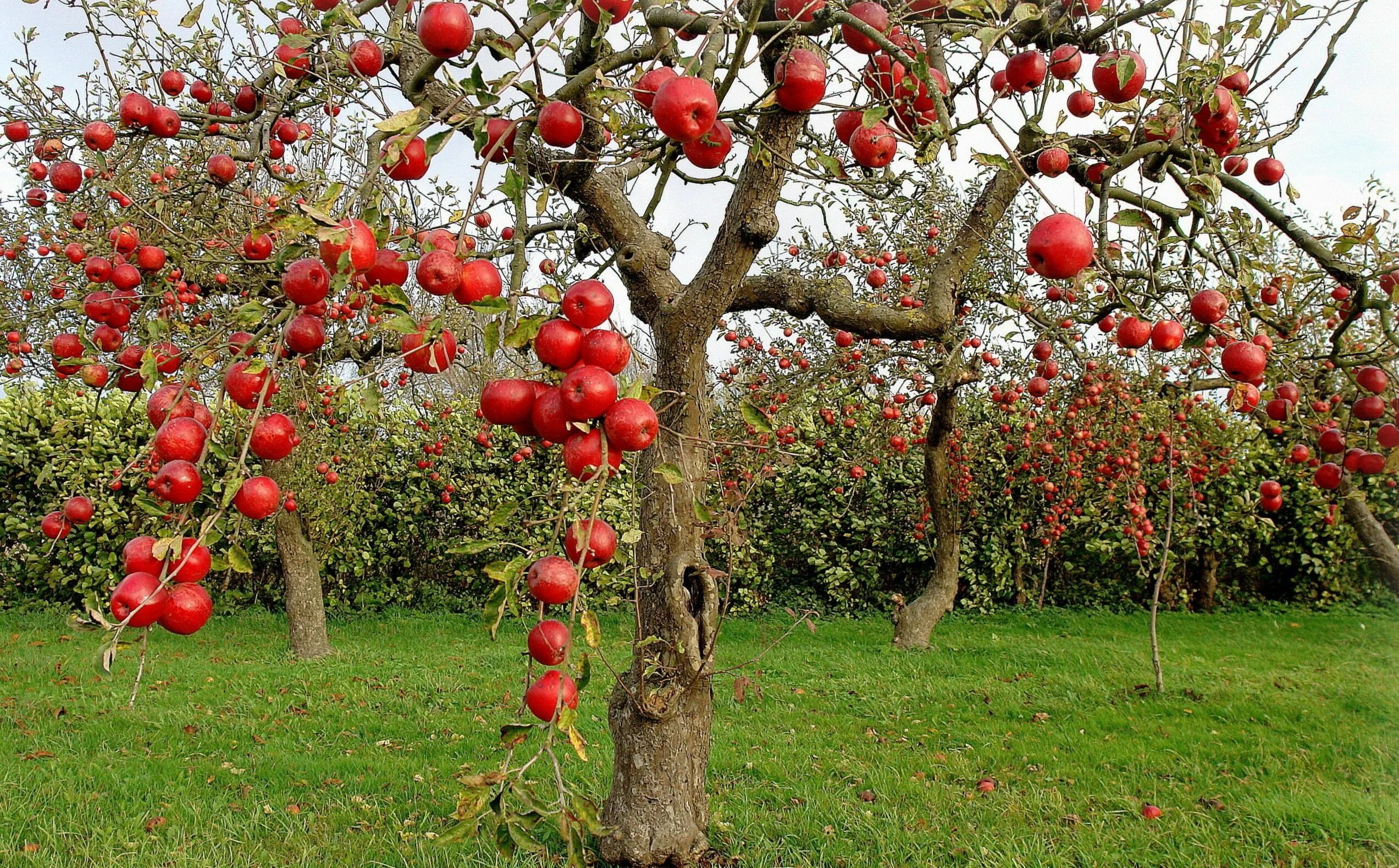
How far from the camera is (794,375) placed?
6.25 meters

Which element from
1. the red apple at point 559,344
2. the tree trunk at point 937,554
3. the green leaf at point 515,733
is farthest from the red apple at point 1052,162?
the tree trunk at point 937,554

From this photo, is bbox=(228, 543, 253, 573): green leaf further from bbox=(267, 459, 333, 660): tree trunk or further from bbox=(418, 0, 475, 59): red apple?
bbox=(267, 459, 333, 660): tree trunk

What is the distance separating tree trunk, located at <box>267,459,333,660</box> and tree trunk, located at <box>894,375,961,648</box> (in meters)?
5.13

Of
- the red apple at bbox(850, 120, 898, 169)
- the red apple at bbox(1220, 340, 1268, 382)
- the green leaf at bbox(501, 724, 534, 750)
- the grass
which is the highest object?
the red apple at bbox(850, 120, 898, 169)

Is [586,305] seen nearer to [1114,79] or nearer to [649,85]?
[649,85]

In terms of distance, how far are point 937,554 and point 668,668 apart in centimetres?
485

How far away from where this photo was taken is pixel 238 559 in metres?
1.39

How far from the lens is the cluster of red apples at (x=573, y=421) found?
1.22 metres

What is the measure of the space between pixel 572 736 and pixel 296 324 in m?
0.91

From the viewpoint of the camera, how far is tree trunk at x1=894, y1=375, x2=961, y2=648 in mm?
6789

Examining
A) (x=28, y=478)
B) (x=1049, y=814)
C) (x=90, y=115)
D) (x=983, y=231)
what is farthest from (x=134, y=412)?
(x=1049, y=814)

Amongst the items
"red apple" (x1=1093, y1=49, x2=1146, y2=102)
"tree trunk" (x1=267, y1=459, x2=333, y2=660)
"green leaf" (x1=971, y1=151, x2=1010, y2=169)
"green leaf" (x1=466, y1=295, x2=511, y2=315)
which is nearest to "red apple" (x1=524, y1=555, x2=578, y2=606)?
"green leaf" (x1=466, y1=295, x2=511, y2=315)

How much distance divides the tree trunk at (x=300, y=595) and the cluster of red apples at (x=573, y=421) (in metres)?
6.77

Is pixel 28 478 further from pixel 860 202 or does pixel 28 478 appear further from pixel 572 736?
pixel 572 736
